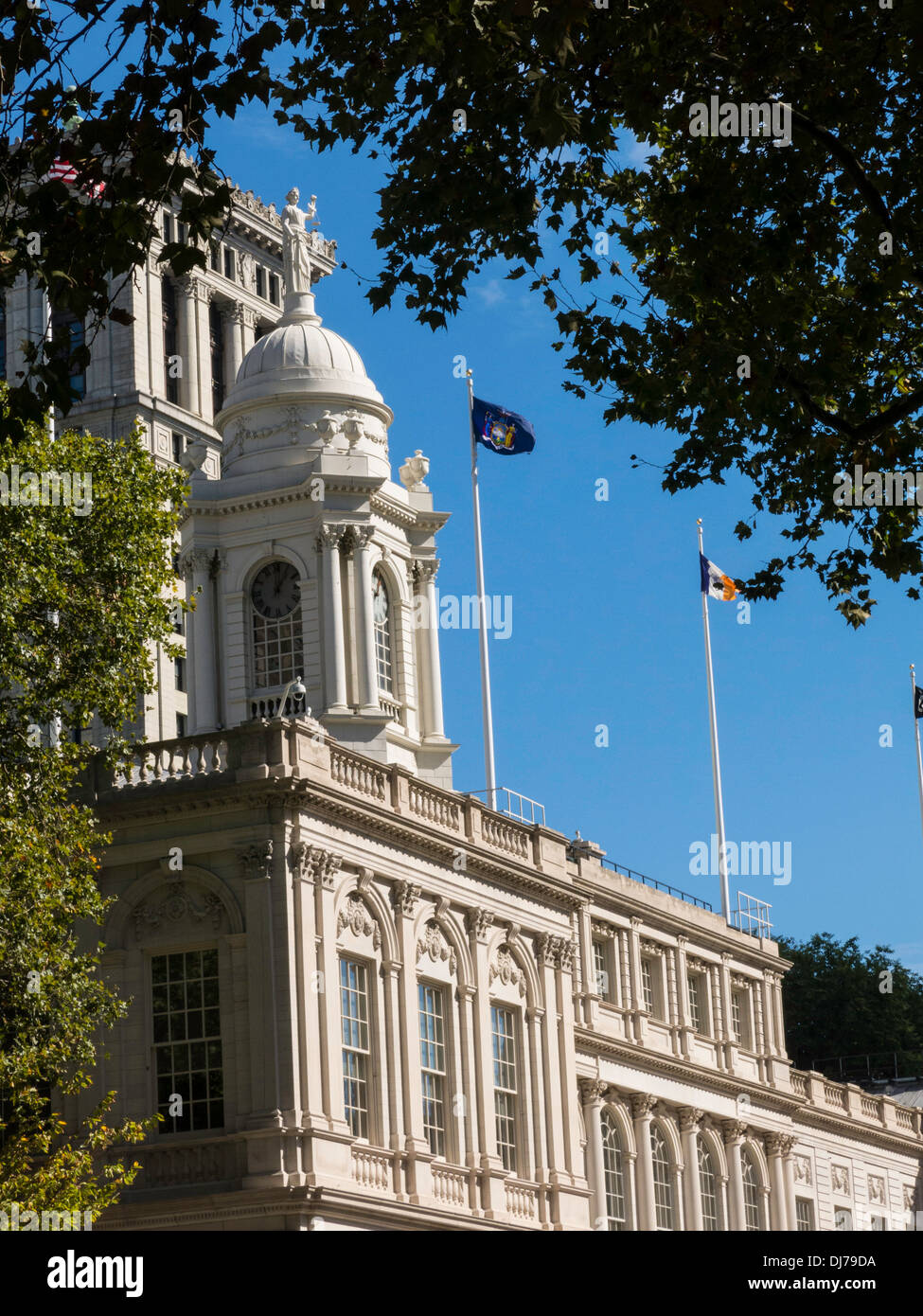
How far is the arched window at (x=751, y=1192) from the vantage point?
6084 cm

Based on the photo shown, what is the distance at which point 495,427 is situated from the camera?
55.0 metres

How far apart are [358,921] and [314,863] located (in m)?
1.78

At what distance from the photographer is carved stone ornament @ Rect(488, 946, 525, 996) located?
44.7m

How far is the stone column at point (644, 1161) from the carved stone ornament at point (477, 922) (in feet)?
42.8

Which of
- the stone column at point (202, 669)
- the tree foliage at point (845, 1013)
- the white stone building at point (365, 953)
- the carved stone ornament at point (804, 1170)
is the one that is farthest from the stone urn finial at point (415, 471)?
the tree foliage at point (845, 1013)

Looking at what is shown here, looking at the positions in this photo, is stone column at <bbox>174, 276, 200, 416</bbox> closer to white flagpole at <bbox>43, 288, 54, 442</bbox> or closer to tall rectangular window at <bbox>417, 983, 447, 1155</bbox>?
white flagpole at <bbox>43, 288, 54, 442</bbox>

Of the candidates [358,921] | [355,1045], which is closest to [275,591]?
[358,921]

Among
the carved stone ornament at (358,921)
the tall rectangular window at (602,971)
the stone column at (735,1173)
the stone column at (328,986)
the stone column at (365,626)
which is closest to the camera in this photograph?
the stone column at (328,986)

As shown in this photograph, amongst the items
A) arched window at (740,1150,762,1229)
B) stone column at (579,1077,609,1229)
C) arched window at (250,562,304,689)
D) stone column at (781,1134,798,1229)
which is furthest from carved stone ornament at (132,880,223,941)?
stone column at (781,1134,798,1229)

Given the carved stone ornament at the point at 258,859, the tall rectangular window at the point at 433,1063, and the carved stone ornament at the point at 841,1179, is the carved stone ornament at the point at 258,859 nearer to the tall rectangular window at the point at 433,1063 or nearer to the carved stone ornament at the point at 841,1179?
the tall rectangular window at the point at 433,1063

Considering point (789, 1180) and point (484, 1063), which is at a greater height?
point (484, 1063)

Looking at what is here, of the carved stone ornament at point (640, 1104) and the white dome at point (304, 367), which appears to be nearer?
the white dome at point (304, 367)

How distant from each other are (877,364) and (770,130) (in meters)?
4.61

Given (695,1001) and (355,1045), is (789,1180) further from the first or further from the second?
(355,1045)
